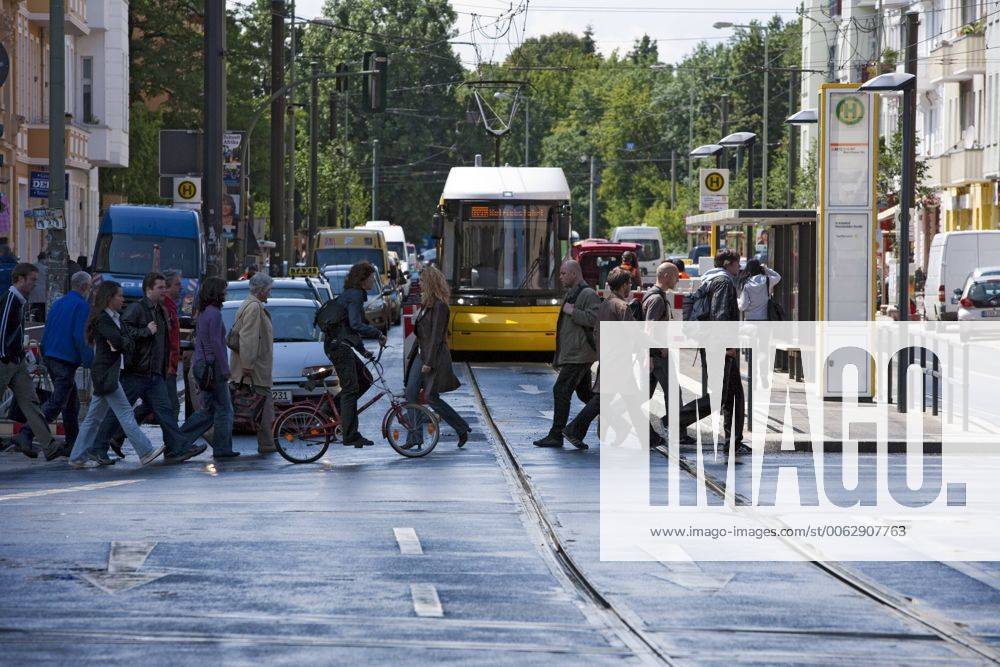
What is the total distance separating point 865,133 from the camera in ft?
74.8

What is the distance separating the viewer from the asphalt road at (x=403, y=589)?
8508 mm

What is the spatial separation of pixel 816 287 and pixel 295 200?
39505mm

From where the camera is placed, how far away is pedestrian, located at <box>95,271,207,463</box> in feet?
57.8

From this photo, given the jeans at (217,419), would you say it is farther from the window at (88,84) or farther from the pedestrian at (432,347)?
the window at (88,84)

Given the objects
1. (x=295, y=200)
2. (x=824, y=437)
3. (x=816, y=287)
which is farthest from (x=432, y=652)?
(x=295, y=200)

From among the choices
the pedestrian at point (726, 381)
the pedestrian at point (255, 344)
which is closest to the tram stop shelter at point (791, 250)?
the pedestrian at point (726, 381)

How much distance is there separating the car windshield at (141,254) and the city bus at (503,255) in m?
5.35

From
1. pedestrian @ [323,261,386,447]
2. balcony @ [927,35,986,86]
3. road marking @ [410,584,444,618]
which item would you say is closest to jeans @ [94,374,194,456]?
pedestrian @ [323,261,386,447]

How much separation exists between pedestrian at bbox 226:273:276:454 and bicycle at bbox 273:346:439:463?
1.88ft

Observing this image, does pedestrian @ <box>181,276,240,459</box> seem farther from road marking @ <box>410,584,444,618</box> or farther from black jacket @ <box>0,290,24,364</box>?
road marking @ <box>410,584,444,618</box>

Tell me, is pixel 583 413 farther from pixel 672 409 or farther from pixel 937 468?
pixel 937 468

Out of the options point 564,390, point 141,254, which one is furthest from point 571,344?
point 141,254

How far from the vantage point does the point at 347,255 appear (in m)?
56.1

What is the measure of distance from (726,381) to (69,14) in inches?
1439
